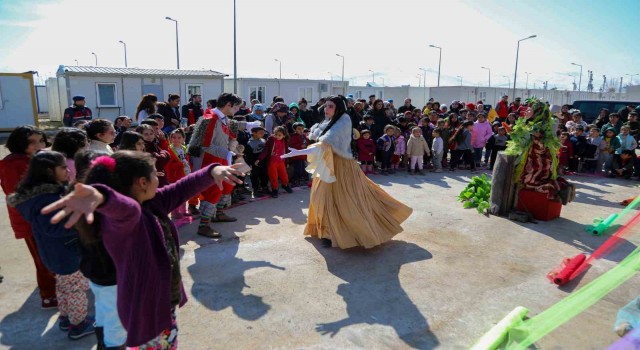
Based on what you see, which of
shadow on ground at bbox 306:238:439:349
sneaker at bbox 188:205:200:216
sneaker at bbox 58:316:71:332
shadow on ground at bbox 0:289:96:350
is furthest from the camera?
sneaker at bbox 188:205:200:216

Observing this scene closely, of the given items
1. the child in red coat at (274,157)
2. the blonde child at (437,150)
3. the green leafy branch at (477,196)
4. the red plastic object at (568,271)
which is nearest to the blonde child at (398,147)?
the blonde child at (437,150)

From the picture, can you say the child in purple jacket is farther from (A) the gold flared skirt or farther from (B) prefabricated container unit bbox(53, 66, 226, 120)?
(B) prefabricated container unit bbox(53, 66, 226, 120)

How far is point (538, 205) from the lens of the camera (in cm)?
646

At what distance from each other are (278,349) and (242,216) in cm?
354

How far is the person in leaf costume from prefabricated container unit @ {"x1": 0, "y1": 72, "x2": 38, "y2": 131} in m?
18.8

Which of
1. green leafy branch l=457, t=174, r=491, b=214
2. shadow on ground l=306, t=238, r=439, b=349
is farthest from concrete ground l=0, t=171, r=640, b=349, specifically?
green leafy branch l=457, t=174, r=491, b=214

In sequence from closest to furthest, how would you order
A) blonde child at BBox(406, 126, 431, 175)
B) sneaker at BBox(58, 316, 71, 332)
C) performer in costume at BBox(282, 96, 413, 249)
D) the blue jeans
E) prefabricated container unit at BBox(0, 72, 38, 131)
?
the blue jeans, sneaker at BBox(58, 316, 71, 332), performer in costume at BBox(282, 96, 413, 249), blonde child at BBox(406, 126, 431, 175), prefabricated container unit at BBox(0, 72, 38, 131)

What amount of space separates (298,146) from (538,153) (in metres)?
4.41

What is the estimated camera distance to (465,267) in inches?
183

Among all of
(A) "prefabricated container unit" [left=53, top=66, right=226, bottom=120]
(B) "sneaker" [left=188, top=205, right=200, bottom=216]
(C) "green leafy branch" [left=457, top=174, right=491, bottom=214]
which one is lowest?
(B) "sneaker" [left=188, top=205, right=200, bottom=216]

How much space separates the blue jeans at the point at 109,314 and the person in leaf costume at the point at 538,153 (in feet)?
19.6

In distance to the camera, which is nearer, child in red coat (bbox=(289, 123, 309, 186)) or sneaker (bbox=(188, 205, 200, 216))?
sneaker (bbox=(188, 205, 200, 216))

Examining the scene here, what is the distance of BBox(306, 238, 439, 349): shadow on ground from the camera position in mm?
3408

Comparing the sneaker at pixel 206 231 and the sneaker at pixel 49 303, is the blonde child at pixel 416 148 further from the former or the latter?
the sneaker at pixel 49 303
